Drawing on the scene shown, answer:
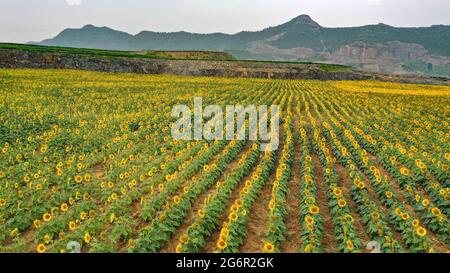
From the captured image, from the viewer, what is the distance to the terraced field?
20.9 ft

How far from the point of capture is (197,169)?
10008 mm

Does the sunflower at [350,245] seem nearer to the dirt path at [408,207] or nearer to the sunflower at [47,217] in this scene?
the dirt path at [408,207]

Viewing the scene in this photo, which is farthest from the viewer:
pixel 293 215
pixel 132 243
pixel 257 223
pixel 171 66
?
pixel 171 66

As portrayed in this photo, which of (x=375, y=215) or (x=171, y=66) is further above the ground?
(x=171, y=66)

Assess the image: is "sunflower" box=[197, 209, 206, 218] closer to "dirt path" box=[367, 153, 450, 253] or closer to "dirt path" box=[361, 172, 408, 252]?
"dirt path" box=[361, 172, 408, 252]

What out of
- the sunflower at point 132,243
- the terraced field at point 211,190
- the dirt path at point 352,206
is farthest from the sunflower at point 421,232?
the sunflower at point 132,243

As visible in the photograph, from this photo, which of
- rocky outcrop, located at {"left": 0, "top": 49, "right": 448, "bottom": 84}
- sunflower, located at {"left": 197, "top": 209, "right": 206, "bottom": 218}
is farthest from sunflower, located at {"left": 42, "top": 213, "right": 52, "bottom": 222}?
rocky outcrop, located at {"left": 0, "top": 49, "right": 448, "bottom": 84}

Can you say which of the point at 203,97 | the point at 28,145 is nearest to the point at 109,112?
the point at 28,145

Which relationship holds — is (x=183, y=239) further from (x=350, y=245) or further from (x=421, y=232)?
(x=421, y=232)

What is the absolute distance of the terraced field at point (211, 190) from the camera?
6.36m

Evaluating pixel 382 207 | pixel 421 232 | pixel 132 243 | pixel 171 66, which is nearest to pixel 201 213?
pixel 132 243

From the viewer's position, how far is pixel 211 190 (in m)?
8.88
